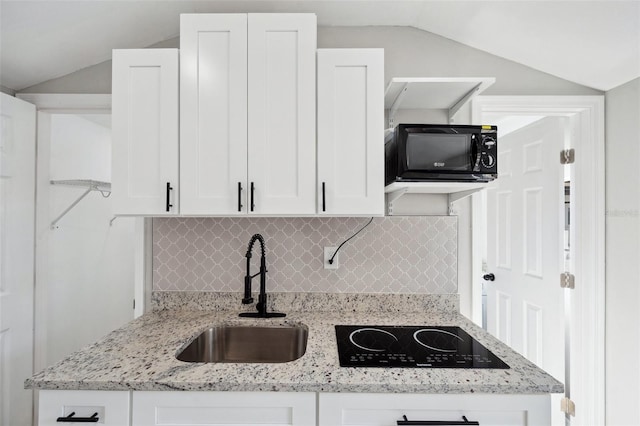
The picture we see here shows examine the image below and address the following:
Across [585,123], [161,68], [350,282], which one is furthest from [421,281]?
[161,68]

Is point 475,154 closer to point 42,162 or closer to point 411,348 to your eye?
point 411,348

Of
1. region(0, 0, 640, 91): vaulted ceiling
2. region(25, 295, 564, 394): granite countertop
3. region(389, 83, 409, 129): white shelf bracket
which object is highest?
region(0, 0, 640, 91): vaulted ceiling

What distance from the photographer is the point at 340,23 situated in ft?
6.23

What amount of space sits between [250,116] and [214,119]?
6.3 inches

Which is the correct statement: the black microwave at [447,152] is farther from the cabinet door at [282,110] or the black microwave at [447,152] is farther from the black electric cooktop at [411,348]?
the black electric cooktop at [411,348]

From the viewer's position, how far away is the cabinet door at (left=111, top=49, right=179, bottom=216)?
1533 millimetres

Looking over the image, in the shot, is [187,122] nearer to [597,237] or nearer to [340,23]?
[340,23]

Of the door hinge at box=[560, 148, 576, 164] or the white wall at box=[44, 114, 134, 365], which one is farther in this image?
the white wall at box=[44, 114, 134, 365]

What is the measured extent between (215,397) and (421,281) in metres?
1.19

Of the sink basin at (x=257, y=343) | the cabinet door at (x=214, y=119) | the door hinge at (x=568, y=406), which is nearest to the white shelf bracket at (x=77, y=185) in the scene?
the cabinet door at (x=214, y=119)

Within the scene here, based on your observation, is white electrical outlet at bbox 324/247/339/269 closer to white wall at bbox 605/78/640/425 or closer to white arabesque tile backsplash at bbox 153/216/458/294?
white arabesque tile backsplash at bbox 153/216/458/294

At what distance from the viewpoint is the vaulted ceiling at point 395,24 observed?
150 centimetres

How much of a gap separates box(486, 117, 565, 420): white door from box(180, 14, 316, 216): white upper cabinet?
1663 mm

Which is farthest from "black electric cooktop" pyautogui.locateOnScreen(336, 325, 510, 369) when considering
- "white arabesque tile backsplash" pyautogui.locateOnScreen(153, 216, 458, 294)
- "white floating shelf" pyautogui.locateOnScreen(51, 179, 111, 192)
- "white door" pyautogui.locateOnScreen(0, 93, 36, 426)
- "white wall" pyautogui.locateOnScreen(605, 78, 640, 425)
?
"white floating shelf" pyautogui.locateOnScreen(51, 179, 111, 192)
